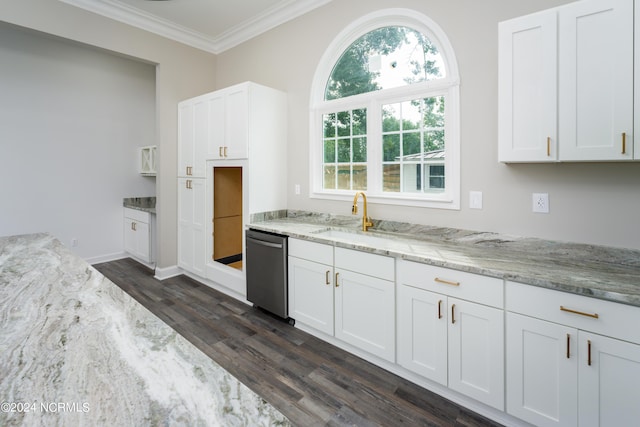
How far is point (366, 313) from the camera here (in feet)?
7.47

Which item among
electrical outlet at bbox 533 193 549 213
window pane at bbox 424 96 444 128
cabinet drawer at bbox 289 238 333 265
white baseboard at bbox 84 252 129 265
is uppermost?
window pane at bbox 424 96 444 128

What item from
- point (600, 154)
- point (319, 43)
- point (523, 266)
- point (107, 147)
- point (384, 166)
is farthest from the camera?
point (107, 147)

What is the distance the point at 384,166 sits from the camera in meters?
2.89

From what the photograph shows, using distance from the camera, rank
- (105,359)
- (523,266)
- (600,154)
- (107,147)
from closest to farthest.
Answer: (105,359) → (600,154) → (523,266) → (107,147)

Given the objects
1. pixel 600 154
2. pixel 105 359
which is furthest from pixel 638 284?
pixel 105 359

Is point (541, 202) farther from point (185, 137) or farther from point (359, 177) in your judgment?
point (185, 137)

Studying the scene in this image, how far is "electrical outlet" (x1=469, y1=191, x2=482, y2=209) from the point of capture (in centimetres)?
228

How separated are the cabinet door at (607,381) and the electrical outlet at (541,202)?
85 cm

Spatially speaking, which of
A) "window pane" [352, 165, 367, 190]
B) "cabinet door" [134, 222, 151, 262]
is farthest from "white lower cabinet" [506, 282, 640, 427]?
"cabinet door" [134, 222, 151, 262]

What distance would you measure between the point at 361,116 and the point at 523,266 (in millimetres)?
1902

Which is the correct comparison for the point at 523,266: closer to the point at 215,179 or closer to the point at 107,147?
the point at 215,179

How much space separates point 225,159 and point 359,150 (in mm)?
1442

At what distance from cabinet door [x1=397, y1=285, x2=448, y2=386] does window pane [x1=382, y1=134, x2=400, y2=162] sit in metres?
1.25

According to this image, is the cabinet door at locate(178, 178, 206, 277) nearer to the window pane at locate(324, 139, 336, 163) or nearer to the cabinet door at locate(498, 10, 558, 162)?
the window pane at locate(324, 139, 336, 163)
